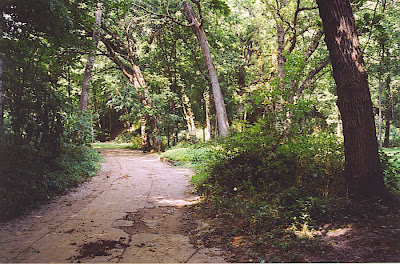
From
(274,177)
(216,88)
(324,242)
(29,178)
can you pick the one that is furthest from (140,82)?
(324,242)

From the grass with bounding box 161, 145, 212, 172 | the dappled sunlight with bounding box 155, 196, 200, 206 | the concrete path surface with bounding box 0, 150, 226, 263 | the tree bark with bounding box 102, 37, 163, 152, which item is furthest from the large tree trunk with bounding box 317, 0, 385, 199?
the tree bark with bounding box 102, 37, 163, 152

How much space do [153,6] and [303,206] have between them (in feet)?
54.4

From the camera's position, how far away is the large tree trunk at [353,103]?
467cm

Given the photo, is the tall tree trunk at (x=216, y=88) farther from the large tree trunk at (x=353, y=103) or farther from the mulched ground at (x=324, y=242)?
the mulched ground at (x=324, y=242)

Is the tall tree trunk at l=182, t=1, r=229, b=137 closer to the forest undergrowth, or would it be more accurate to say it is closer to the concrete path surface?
the forest undergrowth

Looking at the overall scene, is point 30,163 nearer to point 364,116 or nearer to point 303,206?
point 303,206

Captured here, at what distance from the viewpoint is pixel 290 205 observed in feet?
16.8

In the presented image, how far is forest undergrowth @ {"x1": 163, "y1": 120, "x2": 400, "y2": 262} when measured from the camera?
12.2 feet

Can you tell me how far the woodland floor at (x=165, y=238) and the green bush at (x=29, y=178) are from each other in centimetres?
32

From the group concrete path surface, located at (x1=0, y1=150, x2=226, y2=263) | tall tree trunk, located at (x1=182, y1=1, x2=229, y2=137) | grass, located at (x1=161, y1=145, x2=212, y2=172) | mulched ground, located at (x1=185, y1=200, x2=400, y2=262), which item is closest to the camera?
mulched ground, located at (x1=185, y1=200, x2=400, y2=262)

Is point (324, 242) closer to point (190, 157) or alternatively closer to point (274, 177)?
point (274, 177)

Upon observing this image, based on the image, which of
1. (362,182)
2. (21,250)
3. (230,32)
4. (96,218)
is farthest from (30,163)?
(230,32)

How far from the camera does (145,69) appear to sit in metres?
22.2

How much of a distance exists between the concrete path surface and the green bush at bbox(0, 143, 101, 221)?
29cm
